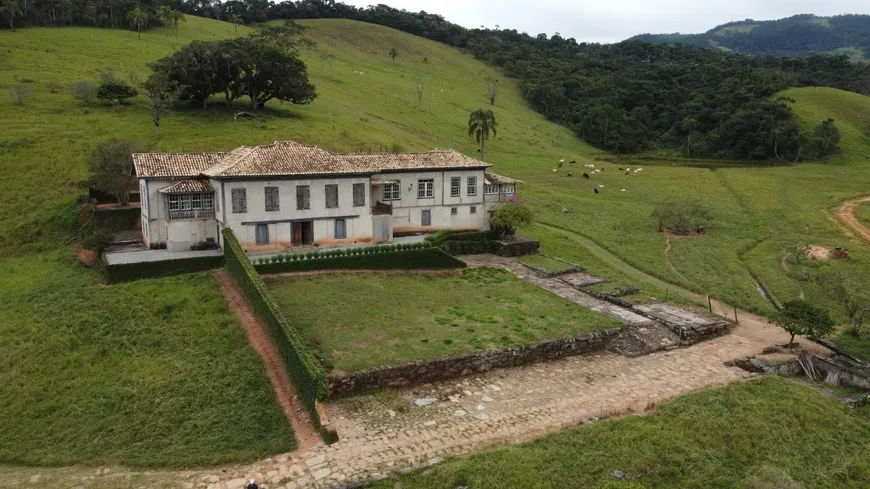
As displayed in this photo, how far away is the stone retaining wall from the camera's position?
21.0 meters

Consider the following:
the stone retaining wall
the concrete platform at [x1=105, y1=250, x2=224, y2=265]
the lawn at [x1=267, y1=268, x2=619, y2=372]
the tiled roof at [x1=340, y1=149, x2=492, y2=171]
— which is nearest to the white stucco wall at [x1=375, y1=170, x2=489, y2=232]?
the tiled roof at [x1=340, y1=149, x2=492, y2=171]

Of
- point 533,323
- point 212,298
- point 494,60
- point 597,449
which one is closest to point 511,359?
point 533,323

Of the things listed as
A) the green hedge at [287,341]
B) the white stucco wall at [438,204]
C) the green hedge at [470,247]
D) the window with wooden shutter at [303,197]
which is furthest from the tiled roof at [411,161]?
the green hedge at [287,341]

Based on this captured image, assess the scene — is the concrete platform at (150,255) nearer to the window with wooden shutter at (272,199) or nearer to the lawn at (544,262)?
the window with wooden shutter at (272,199)

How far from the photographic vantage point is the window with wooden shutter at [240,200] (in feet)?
108

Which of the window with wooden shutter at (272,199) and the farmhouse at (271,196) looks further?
A: the window with wooden shutter at (272,199)

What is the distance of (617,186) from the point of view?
6675cm

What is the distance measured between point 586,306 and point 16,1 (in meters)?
91.5

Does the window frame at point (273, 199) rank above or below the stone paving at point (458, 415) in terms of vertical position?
above

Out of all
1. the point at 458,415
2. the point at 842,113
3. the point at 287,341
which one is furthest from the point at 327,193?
the point at 842,113

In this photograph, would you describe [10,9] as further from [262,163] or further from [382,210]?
[382,210]

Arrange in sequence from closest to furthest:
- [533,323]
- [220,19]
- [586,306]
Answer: [533,323], [586,306], [220,19]

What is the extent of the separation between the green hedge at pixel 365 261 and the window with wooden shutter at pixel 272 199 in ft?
11.0

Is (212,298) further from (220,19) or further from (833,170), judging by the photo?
(220,19)
